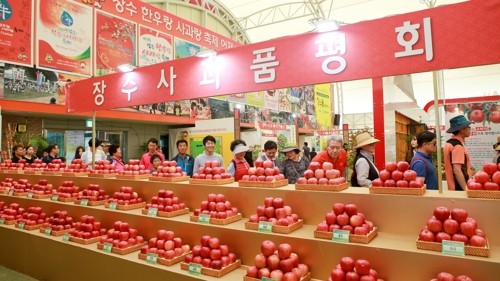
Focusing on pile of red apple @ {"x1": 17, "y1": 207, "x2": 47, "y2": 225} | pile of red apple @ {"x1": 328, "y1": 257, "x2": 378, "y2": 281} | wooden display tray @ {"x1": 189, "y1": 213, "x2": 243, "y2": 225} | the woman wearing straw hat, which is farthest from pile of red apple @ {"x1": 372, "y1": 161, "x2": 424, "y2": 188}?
pile of red apple @ {"x1": 17, "y1": 207, "x2": 47, "y2": 225}

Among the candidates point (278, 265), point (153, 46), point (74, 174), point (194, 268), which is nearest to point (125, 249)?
point (194, 268)

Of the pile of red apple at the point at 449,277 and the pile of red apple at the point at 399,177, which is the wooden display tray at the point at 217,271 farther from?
the pile of red apple at the point at 449,277

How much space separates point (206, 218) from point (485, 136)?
6436 millimetres

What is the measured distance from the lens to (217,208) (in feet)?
9.70

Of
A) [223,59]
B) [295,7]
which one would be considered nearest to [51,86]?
[223,59]

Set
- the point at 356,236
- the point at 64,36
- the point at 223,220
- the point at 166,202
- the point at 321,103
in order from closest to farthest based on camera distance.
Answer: the point at 356,236 < the point at 223,220 < the point at 166,202 < the point at 321,103 < the point at 64,36

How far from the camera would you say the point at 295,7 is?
17.4 m

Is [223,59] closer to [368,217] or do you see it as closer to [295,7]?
[368,217]

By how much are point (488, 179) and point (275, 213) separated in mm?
1476

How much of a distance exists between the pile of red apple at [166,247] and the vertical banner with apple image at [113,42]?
6942mm

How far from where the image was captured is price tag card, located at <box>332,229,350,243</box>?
2.24 meters

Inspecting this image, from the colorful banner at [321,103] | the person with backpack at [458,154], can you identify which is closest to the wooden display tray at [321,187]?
the person with backpack at [458,154]

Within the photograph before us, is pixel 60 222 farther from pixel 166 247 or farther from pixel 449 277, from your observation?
pixel 449 277

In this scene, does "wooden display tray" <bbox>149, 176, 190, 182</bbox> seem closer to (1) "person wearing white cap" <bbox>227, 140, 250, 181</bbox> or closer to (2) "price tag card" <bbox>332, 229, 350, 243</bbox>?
(1) "person wearing white cap" <bbox>227, 140, 250, 181</bbox>
